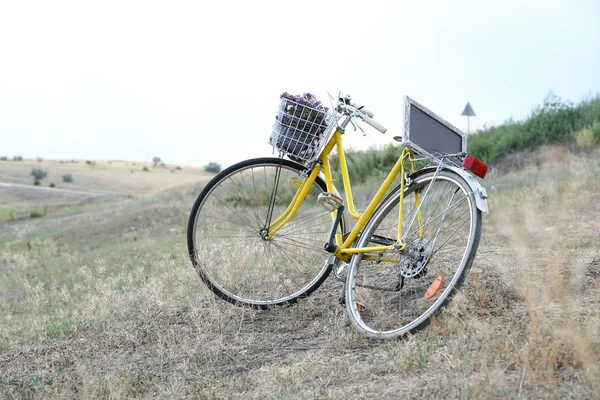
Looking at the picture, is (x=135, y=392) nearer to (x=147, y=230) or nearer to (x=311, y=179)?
(x=311, y=179)

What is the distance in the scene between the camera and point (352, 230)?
172 inches

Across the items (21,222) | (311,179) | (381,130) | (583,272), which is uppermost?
(381,130)

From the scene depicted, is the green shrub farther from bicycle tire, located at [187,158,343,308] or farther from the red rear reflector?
the red rear reflector

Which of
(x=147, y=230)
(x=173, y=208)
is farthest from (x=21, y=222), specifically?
(x=147, y=230)

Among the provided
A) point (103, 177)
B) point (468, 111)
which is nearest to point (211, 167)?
point (103, 177)

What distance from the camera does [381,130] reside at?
4289 millimetres

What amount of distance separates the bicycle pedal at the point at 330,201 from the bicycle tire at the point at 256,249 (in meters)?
0.27

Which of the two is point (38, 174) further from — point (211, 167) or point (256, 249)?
point (256, 249)

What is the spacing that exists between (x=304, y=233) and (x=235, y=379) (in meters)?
1.79

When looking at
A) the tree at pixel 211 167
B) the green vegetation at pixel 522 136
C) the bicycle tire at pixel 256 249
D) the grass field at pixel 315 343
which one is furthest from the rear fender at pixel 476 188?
the tree at pixel 211 167

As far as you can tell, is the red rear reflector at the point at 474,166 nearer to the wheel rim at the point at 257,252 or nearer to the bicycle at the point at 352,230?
the bicycle at the point at 352,230

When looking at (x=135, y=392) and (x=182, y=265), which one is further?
(x=182, y=265)

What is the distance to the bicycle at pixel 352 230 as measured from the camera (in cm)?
394

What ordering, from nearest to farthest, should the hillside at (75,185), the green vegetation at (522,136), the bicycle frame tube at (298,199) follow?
the bicycle frame tube at (298,199) < the green vegetation at (522,136) < the hillside at (75,185)
